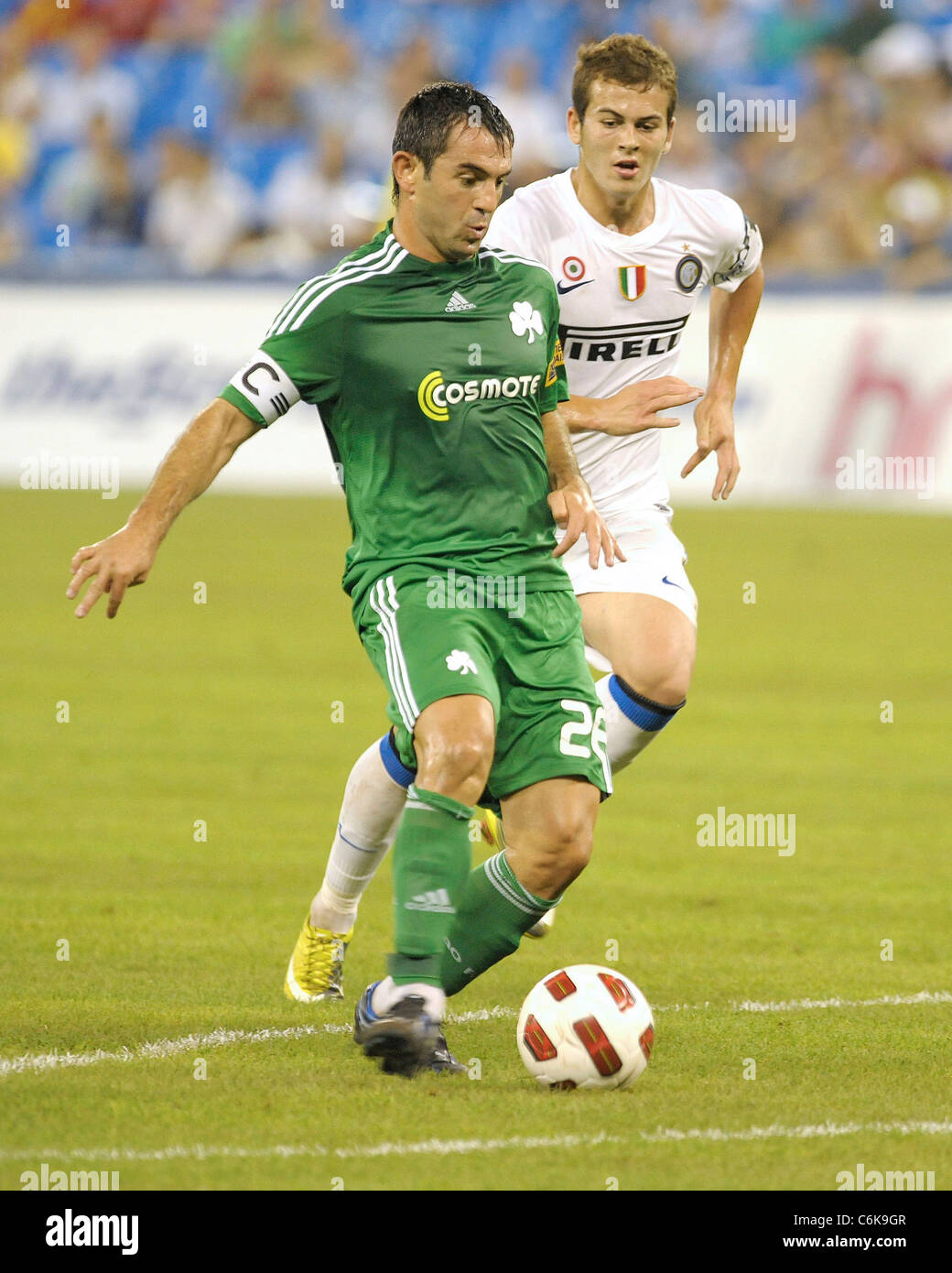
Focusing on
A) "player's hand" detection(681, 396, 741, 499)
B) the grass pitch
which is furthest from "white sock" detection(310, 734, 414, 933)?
"player's hand" detection(681, 396, 741, 499)

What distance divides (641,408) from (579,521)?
36.2 inches

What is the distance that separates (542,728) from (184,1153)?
143cm

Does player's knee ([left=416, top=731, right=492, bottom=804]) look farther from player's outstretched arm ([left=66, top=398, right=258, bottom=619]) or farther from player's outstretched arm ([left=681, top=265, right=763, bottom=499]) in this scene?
player's outstretched arm ([left=681, top=265, right=763, bottom=499])

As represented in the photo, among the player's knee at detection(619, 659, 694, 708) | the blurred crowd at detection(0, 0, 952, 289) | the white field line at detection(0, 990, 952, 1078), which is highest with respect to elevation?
the blurred crowd at detection(0, 0, 952, 289)

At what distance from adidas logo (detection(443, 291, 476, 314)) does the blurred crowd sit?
15.0 m

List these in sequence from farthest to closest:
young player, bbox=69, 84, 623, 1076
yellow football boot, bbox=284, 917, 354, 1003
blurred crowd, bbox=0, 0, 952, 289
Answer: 1. blurred crowd, bbox=0, 0, 952, 289
2. yellow football boot, bbox=284, 917, 354, 1003
3. young player, bbox=69, 84, 623, 1076

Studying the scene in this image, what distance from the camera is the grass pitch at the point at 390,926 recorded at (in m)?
4.11

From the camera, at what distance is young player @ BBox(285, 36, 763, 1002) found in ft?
19.7

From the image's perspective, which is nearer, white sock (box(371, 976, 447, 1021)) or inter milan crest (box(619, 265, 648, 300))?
white sock (box(371, 976, 447, 1021))

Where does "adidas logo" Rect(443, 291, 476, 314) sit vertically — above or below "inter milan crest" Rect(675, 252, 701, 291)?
below

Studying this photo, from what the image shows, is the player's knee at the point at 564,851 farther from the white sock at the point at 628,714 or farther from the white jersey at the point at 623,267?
the white jersey at the point at 623,267

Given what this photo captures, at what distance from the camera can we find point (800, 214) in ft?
69.7

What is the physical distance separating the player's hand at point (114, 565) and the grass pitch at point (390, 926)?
110cm

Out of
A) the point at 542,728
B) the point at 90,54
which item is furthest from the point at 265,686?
the point at 90,54
